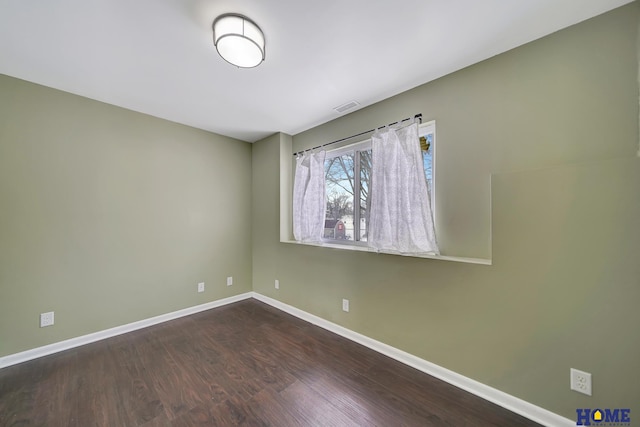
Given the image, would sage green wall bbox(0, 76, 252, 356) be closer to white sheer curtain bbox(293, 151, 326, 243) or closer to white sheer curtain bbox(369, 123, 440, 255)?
white sheer curtain bbox(293, 151, 326, 243)

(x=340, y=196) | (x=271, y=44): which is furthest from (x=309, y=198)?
(x=271, y=44)

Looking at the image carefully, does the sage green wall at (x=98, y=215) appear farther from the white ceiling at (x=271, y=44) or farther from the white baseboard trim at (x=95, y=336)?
the white ceiling at (x=271, y=44)

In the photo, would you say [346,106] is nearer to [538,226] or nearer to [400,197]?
[400,197]

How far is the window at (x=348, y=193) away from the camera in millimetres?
2732

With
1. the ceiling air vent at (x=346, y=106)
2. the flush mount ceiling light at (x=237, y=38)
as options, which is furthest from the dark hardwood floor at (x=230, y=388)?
the ceiling air vent at (x=346, y=106)

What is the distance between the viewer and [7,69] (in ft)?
6.30

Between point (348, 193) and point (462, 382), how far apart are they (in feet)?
6.82

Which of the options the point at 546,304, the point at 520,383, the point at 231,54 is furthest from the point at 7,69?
the point at 520,383

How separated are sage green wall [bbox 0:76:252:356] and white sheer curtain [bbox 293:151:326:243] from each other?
1.20m

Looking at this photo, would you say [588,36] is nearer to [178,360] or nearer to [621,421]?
[621,421]

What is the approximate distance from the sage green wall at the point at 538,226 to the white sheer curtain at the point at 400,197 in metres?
0.15

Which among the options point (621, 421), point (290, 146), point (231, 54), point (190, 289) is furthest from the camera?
point (290, 146)

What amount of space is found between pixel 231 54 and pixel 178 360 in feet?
8.69

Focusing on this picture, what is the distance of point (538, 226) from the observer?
1.48 m
